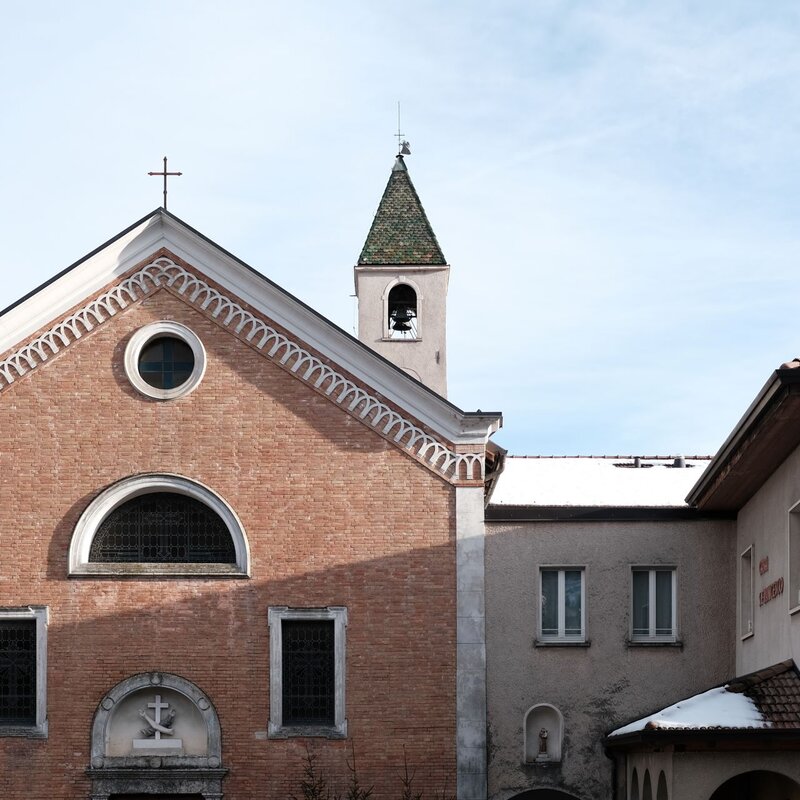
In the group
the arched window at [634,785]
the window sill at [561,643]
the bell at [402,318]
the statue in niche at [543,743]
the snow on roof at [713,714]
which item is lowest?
the arched window at [634,785]

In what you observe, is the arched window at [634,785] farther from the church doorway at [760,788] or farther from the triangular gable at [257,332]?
the triangular gable at [257,332]

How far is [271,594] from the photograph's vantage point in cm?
2355

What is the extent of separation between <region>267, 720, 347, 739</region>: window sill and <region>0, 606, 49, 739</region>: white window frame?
10.7 feet

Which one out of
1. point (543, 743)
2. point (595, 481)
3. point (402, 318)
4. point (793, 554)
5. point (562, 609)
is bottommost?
point (543, 743)

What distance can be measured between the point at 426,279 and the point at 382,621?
13.5m

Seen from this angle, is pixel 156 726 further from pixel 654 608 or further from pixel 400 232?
pixel 400 232

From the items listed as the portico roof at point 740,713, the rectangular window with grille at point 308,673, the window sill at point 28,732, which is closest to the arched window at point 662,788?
the portico roof at point 740,713

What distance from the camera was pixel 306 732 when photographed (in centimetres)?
2319

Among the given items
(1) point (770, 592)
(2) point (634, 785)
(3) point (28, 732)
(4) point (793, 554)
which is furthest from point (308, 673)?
(4) point (793, 554)

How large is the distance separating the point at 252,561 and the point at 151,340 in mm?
3651

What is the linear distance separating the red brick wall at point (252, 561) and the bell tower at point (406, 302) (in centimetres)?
1103

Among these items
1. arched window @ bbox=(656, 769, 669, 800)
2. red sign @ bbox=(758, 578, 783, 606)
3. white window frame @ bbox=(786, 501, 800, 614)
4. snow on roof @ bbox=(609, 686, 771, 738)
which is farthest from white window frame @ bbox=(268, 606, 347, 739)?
white window frame @ bbox=(786, 501, 800, 614)

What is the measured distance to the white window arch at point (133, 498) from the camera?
77.0 feet

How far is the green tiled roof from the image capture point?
1405 inches
